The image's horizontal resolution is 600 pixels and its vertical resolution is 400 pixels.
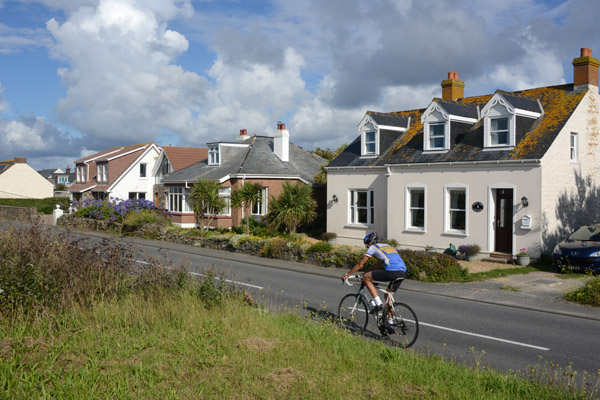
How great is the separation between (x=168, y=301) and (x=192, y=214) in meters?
28.2

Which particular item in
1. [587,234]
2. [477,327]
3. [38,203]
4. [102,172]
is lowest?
[477,327]

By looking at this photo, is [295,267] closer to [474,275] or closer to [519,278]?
[474,275]

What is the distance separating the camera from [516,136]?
814 inches

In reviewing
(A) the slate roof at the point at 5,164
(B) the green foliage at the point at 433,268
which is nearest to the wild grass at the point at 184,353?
(B) the green foliage at the point at 433,268

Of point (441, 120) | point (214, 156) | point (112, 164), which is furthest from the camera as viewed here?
point (112, 164)

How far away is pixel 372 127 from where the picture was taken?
26.1 m

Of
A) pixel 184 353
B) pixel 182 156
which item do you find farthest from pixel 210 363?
pixel 182 156

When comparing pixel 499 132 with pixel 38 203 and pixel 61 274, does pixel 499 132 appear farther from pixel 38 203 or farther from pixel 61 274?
pixel 38 203

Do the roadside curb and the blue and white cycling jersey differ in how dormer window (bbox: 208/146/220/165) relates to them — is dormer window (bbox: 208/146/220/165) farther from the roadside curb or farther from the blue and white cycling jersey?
the blue and white cycling jersey

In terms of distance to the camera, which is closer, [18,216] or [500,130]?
[500,130]

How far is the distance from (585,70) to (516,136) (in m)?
4.20

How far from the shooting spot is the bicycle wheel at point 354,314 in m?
10.2

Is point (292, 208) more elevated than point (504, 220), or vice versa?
point (292, 208)

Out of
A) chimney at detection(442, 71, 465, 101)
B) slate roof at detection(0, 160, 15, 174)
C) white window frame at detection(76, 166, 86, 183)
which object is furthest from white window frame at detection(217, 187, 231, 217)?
slate roof at detection(0, 160, 15, 174)
